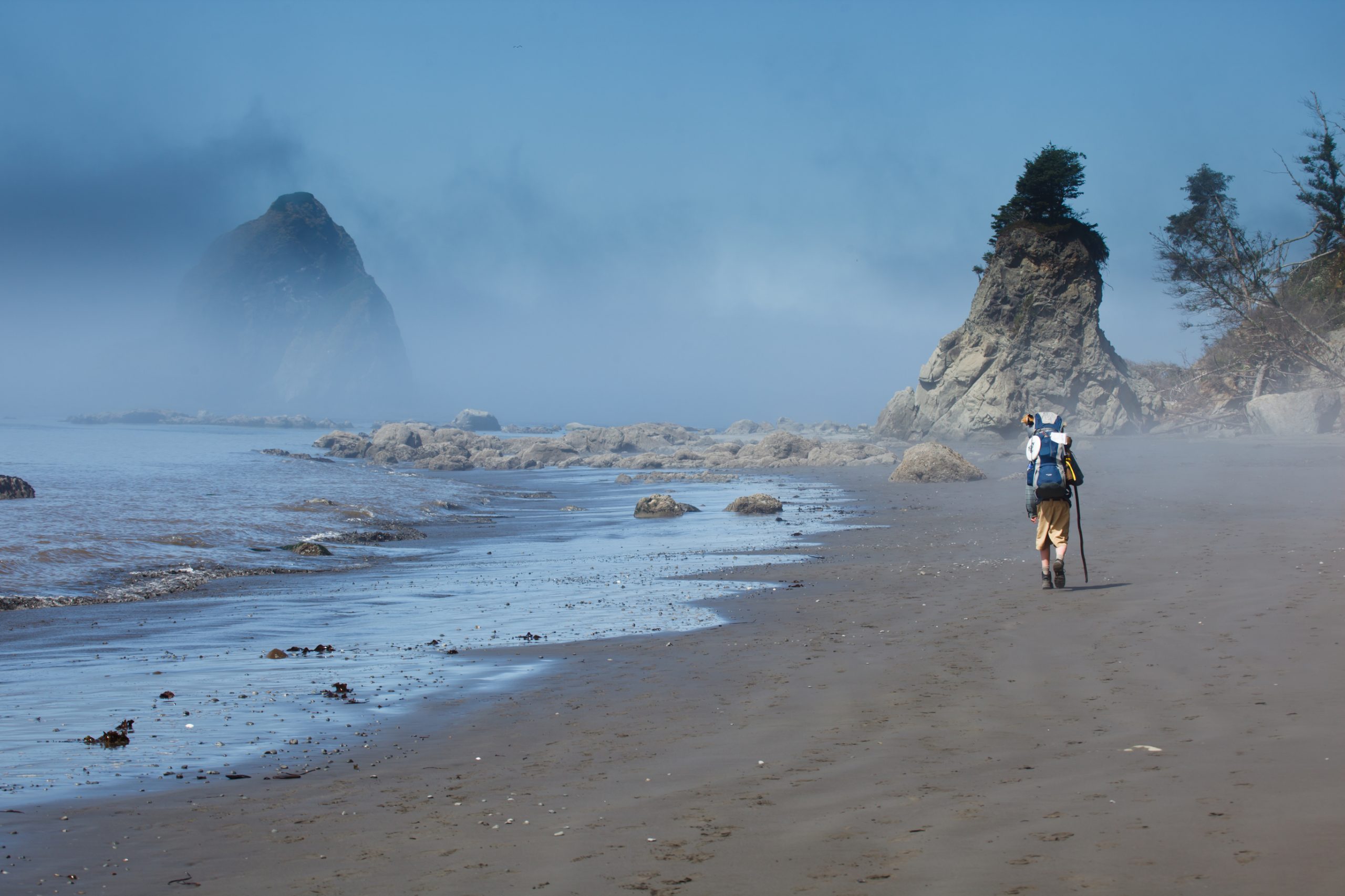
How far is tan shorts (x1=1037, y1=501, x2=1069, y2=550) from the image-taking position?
414 inches

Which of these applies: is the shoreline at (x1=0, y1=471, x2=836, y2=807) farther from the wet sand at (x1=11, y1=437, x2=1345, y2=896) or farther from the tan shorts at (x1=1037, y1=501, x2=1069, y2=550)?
the tan shorts at (x1=1037, y1=501, x2=1069, y2=550)

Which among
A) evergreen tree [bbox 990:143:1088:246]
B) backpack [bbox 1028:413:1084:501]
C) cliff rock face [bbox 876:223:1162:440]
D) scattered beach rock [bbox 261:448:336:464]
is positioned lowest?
backpack [bbox 1028:413:1084:501]

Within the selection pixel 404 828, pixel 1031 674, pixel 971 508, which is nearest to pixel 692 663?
pixel 1031 674

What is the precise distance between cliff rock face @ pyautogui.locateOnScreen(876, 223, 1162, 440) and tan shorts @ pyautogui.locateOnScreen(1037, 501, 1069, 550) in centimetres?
4579

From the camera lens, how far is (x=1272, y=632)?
7.25 metres

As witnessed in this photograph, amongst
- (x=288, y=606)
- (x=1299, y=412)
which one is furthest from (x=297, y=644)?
(x=1299, y=412)

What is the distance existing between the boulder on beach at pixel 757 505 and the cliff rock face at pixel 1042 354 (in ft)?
119

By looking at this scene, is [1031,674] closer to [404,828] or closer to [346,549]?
[404,828]

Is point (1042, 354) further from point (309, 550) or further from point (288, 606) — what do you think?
point (288, 606)

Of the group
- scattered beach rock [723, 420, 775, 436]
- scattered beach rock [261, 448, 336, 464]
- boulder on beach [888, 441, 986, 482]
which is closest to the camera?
boulder on beach [888, 441, 986, 482]

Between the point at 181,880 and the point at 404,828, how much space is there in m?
0.91

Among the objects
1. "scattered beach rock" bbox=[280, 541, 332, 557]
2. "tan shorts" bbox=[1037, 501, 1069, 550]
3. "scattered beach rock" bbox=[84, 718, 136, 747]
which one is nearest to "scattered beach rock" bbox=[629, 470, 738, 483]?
"scattered beach rock" bbox=[280, 541, 332, 557]

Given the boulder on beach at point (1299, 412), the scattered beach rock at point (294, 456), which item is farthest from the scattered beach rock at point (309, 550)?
the boulder on beach at point (1299, 412)

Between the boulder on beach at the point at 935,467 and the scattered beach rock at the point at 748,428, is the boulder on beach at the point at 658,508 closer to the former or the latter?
the boulder on beach at the point at 935,467
